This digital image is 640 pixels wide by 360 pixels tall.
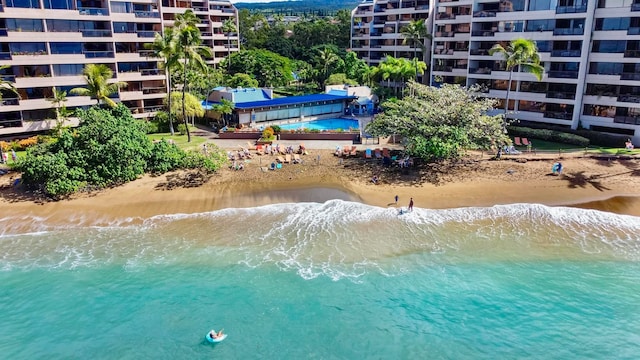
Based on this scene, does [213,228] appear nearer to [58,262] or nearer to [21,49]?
[58,262]

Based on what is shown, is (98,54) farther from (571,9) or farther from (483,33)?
(571,9)

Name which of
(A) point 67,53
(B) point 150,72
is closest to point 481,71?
(B) point 150,72

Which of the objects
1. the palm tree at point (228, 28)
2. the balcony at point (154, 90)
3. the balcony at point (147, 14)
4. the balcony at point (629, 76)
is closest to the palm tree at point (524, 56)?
the balcony at point (629, 76)

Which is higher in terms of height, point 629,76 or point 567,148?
point 629,76

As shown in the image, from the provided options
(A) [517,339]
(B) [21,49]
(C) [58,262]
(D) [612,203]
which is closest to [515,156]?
(D) [612,203]

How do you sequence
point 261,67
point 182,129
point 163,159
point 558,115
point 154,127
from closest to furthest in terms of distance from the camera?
point 163,159 → point 558,115 → point 182,129 → point 154,127 → point 261,67

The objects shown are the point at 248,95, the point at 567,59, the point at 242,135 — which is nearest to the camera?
the point at 567,59

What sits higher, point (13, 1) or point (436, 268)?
point (13, 1)
